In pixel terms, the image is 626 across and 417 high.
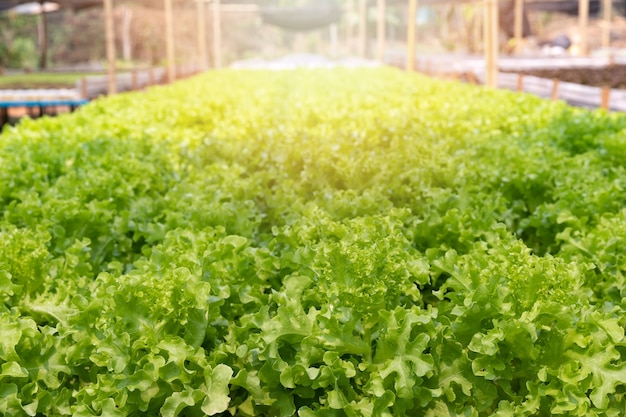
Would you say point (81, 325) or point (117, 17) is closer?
point (81, 325)

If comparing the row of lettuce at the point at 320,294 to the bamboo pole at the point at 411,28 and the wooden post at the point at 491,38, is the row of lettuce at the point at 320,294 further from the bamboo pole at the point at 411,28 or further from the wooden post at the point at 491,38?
the bamboo pole at the point at 411,28

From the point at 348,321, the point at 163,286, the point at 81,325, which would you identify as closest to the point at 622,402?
the point at 348,321

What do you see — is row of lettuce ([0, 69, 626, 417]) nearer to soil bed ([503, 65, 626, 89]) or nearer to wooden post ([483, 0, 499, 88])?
wooden post ([483, 0, 499, 88])

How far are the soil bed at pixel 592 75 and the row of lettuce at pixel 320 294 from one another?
59.3ft

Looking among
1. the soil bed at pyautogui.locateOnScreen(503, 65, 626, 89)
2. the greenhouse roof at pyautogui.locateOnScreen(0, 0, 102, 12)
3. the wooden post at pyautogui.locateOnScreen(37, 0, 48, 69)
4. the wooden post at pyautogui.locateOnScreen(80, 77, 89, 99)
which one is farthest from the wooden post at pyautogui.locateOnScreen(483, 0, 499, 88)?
the wooden post at pyautogui.locateOnScreen(37, 0, 48, 69)

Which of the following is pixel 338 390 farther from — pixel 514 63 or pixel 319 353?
pixel 514 63

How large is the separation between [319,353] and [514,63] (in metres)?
31.6

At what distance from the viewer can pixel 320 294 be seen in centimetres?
313

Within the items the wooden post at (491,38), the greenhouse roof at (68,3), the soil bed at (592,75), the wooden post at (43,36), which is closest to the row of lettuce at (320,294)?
the wooden post at (491,38)

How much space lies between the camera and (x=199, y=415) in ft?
9.13

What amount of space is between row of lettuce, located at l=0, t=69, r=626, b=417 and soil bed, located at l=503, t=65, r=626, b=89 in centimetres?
1807

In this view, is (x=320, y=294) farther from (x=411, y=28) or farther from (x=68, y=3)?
(x=68, y=3)

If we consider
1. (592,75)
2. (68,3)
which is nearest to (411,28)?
(592,75)

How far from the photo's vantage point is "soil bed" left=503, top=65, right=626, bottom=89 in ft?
74.6
